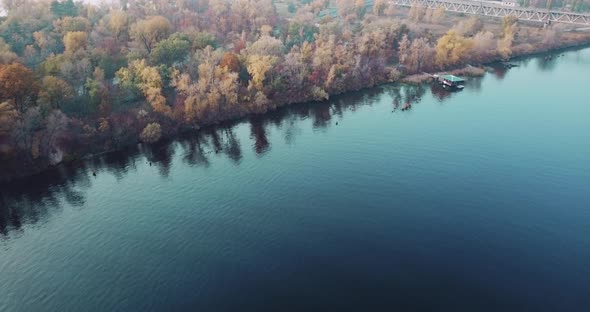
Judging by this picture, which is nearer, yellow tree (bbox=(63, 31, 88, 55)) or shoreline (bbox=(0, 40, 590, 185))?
shoreline (bbox=(0, 40, 590, 185))

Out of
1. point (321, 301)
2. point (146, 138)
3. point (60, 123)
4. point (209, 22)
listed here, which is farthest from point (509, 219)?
point (209, 22)

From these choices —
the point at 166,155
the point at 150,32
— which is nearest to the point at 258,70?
the point at 166,155

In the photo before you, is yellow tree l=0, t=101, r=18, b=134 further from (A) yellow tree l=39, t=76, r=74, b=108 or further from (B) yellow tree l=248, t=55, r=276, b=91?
(B) yellow tree l=248, t=55, r=276, b=91

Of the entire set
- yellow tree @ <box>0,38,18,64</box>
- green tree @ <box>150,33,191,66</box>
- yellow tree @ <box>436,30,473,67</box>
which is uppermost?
yellow tree @ <box>0,38,18,64</box>

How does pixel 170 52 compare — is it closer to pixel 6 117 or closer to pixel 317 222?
pixel 6 117

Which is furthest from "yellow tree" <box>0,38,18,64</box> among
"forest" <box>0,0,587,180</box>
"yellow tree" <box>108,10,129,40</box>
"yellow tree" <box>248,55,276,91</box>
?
"yellow tree" <box>248,55,276,91</box>

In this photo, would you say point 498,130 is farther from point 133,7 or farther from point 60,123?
point 133,7

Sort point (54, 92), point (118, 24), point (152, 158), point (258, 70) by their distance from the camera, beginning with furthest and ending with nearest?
point (118, 24), point (258, 70), point (54, 92), point (152, 158)
